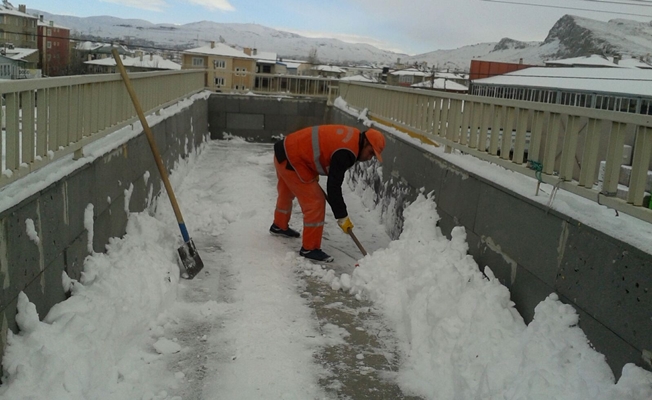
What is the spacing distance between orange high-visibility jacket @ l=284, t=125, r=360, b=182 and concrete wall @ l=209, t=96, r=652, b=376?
2.72ft

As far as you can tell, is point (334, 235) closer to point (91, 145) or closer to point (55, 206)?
point (91, 145)

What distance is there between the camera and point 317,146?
19.0 ft

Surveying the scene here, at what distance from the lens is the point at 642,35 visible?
107 feet

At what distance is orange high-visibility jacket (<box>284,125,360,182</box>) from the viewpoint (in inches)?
223

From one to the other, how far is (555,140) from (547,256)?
0.75m

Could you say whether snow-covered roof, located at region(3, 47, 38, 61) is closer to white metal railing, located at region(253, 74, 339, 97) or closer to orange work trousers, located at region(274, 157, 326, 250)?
white metal railing, located at region(253, 74, 339, 97)

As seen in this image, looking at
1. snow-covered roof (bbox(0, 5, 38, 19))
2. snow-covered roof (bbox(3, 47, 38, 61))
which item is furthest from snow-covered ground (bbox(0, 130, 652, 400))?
snow-covered roof (bbox(0, 5, 38, 19))

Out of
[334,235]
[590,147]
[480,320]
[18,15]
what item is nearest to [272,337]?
[480,320]

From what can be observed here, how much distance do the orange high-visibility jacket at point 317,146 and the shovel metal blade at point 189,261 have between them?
137cm

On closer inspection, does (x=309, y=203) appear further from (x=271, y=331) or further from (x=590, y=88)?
(x=590, y=88)

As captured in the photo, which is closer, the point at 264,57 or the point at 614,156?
the point at 614,156

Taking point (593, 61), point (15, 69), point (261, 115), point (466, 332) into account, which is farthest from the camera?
point (593, 61)

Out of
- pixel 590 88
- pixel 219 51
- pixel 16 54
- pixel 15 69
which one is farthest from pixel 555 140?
pixel 219 51

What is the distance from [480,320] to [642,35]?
115 feet
